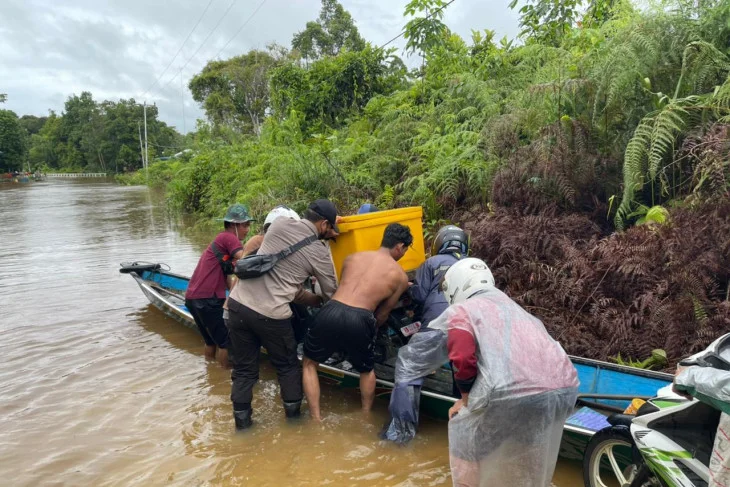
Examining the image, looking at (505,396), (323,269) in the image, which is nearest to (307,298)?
(323,269)

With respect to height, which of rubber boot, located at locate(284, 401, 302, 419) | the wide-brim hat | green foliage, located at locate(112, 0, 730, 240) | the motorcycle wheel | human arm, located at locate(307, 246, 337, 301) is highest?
green foliage, located at locate(112, 0, 730, 240)

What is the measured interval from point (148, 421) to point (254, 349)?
1328 millimetres

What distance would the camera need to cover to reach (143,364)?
261 inches

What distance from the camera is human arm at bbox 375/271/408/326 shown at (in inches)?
187

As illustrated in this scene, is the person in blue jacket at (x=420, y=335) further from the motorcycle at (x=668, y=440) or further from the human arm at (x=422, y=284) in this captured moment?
the motorcycle at (x=668, y=440)

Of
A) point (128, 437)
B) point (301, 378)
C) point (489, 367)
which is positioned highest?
point (489, 367)

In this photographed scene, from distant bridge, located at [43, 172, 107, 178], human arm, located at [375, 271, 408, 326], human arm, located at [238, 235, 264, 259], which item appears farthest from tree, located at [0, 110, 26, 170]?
human arm, located at [375, 271, 408, 326]

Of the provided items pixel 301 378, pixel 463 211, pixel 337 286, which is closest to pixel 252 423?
pixel 301 378

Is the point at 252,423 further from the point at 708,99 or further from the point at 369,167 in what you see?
the point at 369,167

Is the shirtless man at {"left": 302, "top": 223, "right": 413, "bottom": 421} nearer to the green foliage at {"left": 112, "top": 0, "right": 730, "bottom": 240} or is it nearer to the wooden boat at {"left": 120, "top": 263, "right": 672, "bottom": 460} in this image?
the wooden boat at {"left": 120, "top": 263, "right": 672, "bottom": 460}

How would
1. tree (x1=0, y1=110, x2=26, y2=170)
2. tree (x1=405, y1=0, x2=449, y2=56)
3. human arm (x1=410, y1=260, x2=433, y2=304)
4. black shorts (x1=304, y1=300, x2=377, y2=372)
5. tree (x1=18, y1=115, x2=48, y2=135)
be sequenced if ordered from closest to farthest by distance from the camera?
black shorts (x1=304, y1=300, x2=377, y2=372) → human arm (x1=410, y1=260, x2=433, y2=304) → tree (x1=405, y1=0, x2=449, y2=56) → tree (x1=0, y1=110, x2=26, y2=170) → tree (x1=18, y1=115, x2=48, y2=135)

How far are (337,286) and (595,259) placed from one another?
109 inches

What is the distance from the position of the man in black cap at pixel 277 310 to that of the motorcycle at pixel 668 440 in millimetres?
2572

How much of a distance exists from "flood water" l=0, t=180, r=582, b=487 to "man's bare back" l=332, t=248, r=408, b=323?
1121 millimetres
